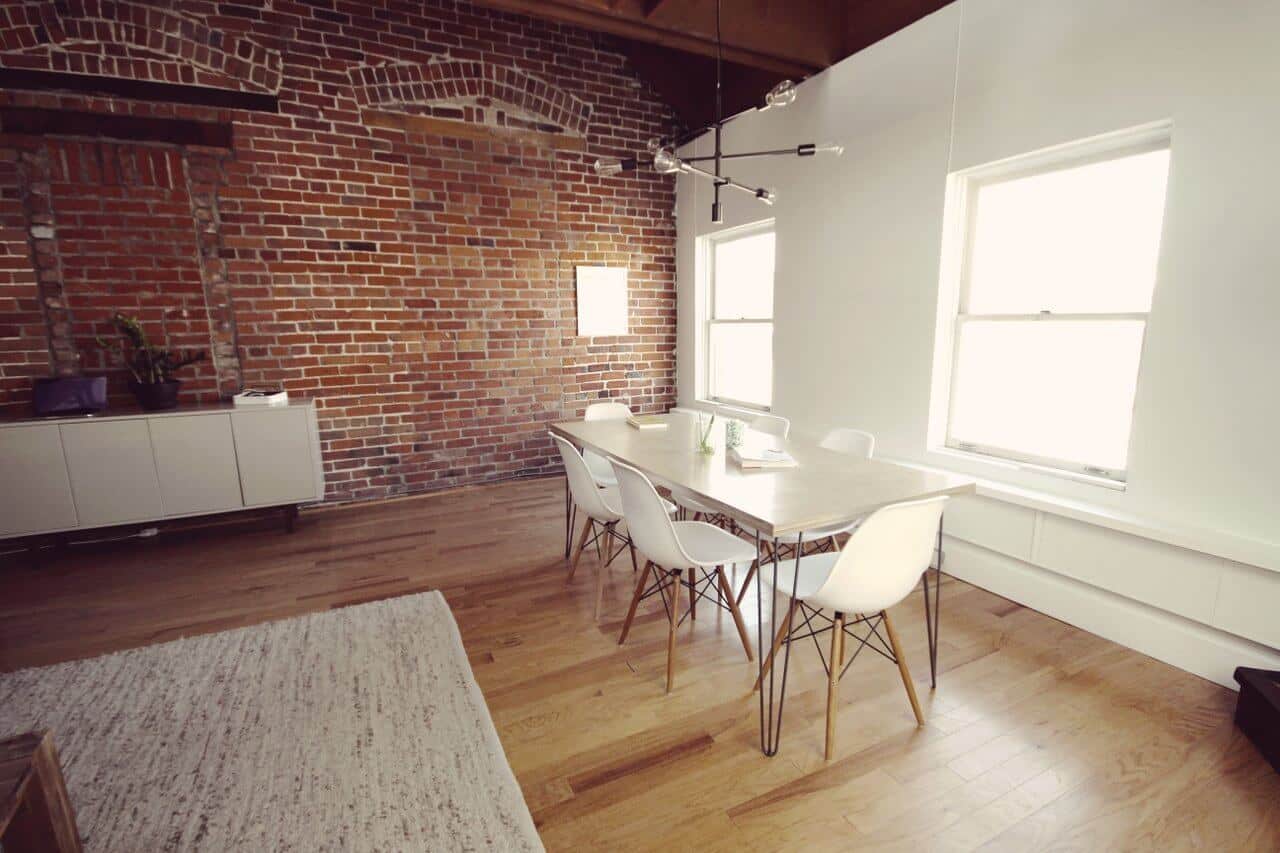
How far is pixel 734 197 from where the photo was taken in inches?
195

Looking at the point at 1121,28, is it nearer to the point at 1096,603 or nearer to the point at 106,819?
the point at 1096,603

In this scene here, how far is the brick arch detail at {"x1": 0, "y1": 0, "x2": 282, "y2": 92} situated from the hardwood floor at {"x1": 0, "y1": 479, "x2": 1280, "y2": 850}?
10.4 feet

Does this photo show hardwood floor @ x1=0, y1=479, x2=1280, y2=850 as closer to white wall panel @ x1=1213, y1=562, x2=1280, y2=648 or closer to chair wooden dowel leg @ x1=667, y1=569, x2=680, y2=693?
chair wooden dowel leg @ x1=667, y1=569, x2=680, y2=693

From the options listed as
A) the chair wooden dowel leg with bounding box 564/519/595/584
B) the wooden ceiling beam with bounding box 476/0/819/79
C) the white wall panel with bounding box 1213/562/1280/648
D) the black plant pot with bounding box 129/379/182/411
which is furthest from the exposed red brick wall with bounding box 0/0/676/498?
the white wall panel with bounding box 1213/562/1280/648

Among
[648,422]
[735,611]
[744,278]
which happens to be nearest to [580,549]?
[648,422]

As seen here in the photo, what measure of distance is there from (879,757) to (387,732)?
5.67 ft

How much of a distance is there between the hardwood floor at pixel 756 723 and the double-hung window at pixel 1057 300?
899 mm

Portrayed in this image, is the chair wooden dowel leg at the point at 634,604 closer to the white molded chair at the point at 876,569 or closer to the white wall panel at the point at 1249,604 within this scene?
the white molded chair at the point at 876,569

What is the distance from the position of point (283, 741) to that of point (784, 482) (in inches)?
80.8

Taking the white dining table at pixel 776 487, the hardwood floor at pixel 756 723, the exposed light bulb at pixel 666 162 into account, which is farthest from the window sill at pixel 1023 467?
the exposed light bulb at pixel 666 162

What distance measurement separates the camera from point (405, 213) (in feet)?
15.1

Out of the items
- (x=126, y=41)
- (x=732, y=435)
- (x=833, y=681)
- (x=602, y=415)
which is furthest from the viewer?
(x=602, y=415)

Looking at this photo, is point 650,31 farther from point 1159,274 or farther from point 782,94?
point 1159,274

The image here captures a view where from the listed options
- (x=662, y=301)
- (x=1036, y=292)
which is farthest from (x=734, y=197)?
(x=1036, y=292)
